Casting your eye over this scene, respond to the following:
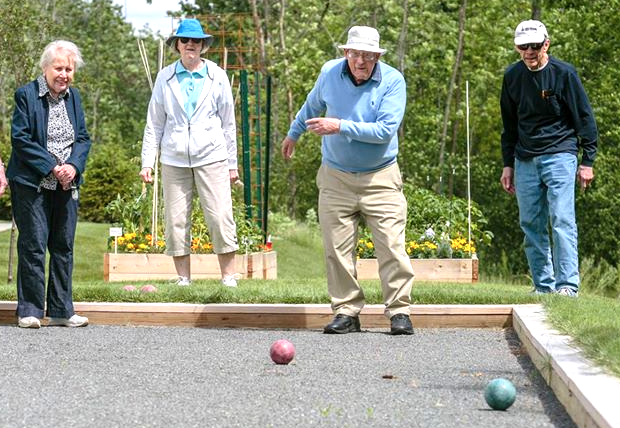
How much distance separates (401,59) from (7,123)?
11959 millimetres

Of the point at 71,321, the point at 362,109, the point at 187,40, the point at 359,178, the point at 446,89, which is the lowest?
the point at 71,321

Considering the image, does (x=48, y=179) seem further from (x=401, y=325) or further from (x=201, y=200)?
(x=401, y=325)

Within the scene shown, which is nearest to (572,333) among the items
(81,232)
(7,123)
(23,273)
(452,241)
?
(23,273)

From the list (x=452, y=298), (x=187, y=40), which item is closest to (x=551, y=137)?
(x=452, y=298)

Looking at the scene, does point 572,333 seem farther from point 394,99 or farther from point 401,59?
point 401,59

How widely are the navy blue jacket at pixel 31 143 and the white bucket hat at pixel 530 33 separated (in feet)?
9.22

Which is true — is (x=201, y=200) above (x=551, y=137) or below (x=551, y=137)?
below

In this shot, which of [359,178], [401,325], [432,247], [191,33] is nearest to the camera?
[401,325]

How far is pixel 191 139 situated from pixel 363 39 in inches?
76.9

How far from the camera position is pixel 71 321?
8234 mm

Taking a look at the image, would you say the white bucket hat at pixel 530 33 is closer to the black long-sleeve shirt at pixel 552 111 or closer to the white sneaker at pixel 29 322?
the black long-sleeve shirt at pixel 552 111

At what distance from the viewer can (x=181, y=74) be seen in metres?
9.34

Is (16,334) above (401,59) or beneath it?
beneath

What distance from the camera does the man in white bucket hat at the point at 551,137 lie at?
8.77 metres
